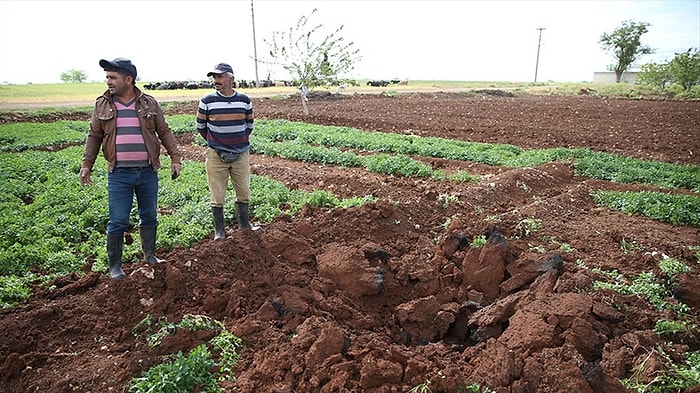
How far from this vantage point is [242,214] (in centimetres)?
675

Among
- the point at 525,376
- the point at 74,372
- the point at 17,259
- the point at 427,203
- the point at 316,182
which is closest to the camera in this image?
the point at 525,376

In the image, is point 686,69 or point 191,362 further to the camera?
point 686,69

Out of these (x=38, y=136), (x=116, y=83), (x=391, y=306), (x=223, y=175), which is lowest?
(x=391, y=306)

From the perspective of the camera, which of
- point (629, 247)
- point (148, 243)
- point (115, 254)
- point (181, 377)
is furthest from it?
point (629, 247)

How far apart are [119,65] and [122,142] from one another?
0.82 m

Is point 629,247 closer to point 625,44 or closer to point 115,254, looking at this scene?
point 115,254

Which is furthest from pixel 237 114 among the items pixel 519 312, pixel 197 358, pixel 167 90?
pixel 167 90

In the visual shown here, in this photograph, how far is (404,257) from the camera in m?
5.80

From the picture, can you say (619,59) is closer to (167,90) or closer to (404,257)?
(167,90)

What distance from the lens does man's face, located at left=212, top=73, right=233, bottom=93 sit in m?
5.95

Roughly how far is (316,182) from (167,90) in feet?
154

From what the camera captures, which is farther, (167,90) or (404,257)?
(167,90)

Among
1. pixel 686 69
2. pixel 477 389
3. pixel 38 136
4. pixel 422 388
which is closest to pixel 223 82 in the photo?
pixel 422 388

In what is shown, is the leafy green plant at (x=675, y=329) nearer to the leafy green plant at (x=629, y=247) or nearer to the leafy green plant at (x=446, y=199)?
the leafy green plant at (x=629, y=247)
